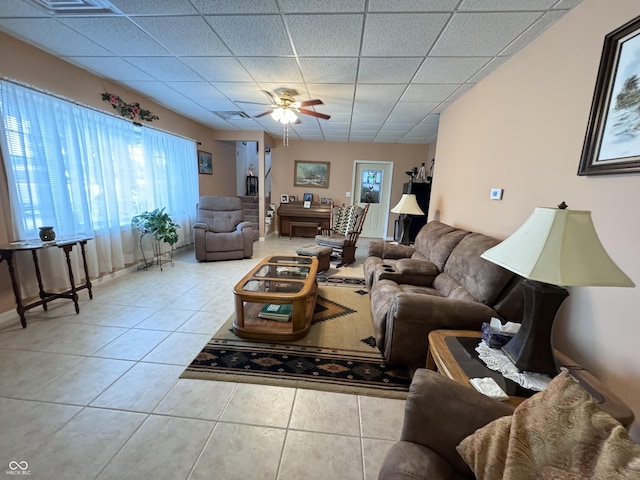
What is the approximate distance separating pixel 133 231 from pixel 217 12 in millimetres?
3013

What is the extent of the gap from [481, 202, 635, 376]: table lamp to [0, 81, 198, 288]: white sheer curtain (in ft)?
12.0

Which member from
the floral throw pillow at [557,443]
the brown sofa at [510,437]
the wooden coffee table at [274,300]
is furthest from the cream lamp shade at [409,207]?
the floral throw pillow at [557,443]

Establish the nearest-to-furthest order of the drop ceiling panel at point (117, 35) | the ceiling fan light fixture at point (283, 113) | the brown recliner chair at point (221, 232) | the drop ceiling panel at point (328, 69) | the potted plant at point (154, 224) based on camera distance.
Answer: the drop ceiling panel at point (117, 35), the drop ceiling panel at point (328, 69), the ceiling fan light fixture at point (283, 113), the potted plant at point (154, 224), the brown recliner chair at point (221, 232)

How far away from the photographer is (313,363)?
74.9 inches

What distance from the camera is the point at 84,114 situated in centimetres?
285

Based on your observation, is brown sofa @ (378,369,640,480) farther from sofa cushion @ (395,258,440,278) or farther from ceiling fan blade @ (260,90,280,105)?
ceiling fan blade @ (260,90,280,105)

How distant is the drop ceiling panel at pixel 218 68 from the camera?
2.49 meters

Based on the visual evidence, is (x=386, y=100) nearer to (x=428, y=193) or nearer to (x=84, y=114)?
(x=428, y=193)

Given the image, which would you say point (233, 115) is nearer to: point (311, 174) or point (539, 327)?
point (311, 174)

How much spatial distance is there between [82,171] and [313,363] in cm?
314

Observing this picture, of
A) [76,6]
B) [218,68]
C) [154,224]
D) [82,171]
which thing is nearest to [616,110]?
[218,68]

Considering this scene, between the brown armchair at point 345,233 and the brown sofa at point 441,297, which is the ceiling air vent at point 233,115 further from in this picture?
the brown sofa at point 441,297

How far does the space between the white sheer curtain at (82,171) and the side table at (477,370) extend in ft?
11.4

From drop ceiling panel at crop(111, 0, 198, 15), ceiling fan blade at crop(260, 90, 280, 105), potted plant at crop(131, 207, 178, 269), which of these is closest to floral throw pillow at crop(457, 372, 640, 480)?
drop ceiling panel at crop(111, 0, 198, 15)
